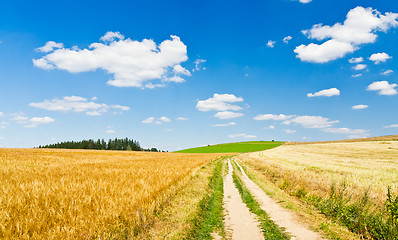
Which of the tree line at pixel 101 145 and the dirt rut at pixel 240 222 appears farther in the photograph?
the tree line at pixel 101 145

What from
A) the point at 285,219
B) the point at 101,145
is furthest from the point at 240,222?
the point at 101,145

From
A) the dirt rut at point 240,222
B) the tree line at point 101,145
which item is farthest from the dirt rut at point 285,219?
the tree line at point 101,145

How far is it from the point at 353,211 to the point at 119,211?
29.3 ft

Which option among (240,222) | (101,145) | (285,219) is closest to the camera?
(240,222)

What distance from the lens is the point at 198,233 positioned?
684 centimetres

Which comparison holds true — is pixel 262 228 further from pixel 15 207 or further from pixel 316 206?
pixel 15 207

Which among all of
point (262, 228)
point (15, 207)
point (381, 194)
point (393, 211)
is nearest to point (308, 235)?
point (262, 228)

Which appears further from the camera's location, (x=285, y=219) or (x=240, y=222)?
(x=285, y=219)

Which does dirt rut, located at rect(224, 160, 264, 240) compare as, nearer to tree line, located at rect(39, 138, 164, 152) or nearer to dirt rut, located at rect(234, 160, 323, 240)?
dirt rut, located at rect(234, 160, 323, 240)

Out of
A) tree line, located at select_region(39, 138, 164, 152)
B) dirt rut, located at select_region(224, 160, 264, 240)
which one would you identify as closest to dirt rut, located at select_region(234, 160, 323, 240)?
dirt rut, located at select_region(224, 160, 264, 240)

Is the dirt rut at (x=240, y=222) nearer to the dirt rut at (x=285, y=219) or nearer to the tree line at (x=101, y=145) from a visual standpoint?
the dirt rut at (x=285, y=219)

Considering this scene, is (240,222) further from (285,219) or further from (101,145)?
(101,145)

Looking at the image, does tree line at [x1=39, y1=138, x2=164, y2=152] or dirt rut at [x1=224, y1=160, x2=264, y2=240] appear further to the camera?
tree line at [x1=39, y1=138, x2=164, y2=152]

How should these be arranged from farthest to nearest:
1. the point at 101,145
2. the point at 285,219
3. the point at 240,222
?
the point at 101,145, the point at 285,219, the point at 240,222
